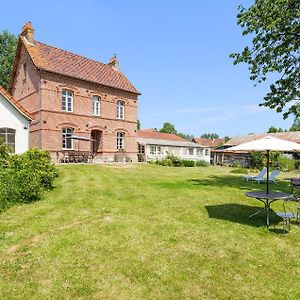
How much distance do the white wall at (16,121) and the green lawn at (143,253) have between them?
9.88 meters

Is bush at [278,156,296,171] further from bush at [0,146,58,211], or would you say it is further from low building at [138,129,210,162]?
bush at [0,146,58,211]

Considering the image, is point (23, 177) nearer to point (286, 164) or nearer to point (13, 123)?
point (13, 123)

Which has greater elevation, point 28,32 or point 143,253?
point 28,32

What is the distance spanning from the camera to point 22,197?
9852 mm

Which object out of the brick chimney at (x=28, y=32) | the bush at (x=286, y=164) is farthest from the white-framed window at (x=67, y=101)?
the bush at (x=286, y=164)

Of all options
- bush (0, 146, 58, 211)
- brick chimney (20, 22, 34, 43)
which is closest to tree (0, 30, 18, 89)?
brick chimney (20, 22, 34, 43)

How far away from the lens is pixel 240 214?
9.03m

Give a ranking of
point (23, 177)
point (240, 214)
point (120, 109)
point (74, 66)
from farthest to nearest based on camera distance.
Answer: point (120, 109) < point (74, 66) < point (23, 177) < point (240, 214)

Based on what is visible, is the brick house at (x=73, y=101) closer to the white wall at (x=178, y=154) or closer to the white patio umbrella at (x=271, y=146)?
the white wall at (x=178, y=154)

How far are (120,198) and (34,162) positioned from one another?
4017 mm

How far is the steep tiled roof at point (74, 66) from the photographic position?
86.8ft

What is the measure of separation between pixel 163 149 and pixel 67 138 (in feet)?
53.4

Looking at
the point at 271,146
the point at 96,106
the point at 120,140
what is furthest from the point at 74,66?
the point at 271,146

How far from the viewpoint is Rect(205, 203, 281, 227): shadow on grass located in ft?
26.9
